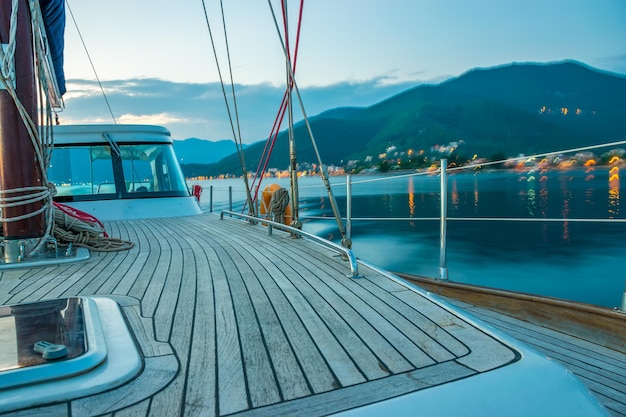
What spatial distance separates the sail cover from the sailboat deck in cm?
392

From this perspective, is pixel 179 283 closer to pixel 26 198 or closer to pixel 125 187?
pixel 26 198

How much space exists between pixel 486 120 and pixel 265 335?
8637cm

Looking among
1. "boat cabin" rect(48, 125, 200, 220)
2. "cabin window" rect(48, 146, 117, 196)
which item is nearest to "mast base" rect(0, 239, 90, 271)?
"boat cabin" rect(48, 125, 200, 220)

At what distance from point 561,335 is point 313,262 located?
1.68 m

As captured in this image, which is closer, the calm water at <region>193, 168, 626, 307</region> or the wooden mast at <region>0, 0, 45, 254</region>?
the wooden mast at <region>0, 0, 45, 254</region>

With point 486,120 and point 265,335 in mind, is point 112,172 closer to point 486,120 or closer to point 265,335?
point 265,335

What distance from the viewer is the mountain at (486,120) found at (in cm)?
6162

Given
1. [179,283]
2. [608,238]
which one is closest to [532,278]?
[608,238]

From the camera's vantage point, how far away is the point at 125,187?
6.43 metres

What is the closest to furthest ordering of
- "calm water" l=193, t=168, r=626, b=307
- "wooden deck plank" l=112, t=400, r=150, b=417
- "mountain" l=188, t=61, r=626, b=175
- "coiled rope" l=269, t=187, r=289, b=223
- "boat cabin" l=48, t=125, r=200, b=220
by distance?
"wooden deck plank" l=112, t=400, r=150, b=417
"coiled rope" l=269, t=187, r=289, b=223
"boat cabin" l=48, t=125, r=200, b=220
"calm water" l=193, t=168, r=626, b=307
"mountain" l=188, t=61, r=626, b=175

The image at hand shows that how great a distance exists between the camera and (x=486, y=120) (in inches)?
3108

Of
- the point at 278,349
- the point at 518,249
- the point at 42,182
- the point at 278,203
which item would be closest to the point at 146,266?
the point at 42,182

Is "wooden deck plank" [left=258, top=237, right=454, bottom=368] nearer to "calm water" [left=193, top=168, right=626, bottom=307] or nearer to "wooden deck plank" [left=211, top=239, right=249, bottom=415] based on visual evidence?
"wooden deck plank" [left=211, top=239, right=249, bottom=415]

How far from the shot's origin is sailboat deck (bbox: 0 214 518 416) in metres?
1.09
